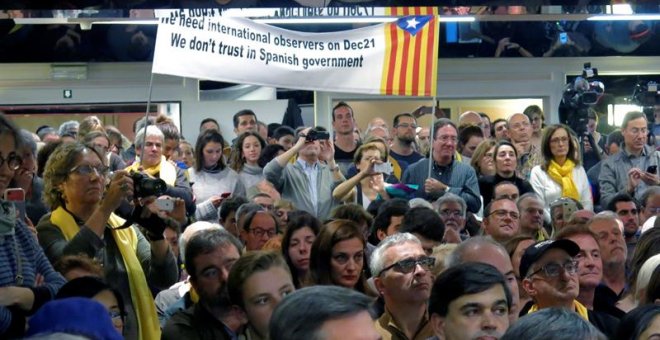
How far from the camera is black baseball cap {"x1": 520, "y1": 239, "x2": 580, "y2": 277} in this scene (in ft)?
20.4

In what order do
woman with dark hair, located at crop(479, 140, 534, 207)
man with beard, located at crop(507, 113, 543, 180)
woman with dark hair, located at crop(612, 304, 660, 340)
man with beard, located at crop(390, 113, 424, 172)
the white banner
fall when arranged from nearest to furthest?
woman with dark hair, located at crop(612, 304, 660, 340) < the white banner < woman with dark hair, located at crop(479, 140, 534, 207) < man with beard, located at crop(390, 113, 424, 172) < man with beard, located at crop(507, 113, 543, 180)

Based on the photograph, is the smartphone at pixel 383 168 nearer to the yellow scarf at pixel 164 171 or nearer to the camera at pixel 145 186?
the yellow scarf at pixel 164 171

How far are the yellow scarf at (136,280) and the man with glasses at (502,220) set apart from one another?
3376 mm

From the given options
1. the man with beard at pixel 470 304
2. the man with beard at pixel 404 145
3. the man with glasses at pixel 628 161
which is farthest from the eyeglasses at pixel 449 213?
the man with beard at pixel 470 304

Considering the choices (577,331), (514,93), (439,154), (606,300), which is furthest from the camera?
(514,93)

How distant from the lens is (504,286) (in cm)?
535

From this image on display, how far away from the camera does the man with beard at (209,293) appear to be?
561cm

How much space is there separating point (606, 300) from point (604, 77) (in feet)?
36.8

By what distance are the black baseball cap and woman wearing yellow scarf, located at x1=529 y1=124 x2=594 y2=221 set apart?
15.6ft

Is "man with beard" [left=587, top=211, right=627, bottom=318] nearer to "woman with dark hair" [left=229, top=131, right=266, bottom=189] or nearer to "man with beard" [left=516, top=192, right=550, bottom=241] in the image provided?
"man with beard" [left=516, top=192, right=550, bottom=241]

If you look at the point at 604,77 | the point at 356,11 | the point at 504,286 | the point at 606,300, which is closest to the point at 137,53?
the point at 604,77

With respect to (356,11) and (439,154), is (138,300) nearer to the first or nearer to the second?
(356,11)

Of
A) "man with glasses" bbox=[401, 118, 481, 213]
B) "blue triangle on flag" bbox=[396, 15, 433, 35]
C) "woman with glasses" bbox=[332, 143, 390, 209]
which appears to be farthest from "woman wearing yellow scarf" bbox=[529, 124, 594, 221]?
Result: "blue triangle on flag" bbox=[396, 15, 433, 35]

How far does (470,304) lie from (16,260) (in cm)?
180
